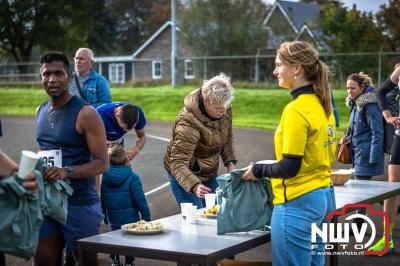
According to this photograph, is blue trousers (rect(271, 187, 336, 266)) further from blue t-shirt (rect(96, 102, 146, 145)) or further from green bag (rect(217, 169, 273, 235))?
blue t-shirt (rect(96, 102, 146, 145))

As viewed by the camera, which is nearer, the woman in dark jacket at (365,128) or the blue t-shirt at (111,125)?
the blue t-shirt at (111,125)

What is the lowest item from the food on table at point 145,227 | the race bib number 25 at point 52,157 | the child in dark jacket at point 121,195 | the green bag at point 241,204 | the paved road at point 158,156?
the paved road at point 158,156

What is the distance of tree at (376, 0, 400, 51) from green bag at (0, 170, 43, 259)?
40.3 m

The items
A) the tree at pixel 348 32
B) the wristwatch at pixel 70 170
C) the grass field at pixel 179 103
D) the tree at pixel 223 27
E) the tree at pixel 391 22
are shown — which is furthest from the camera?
the tree at pixel 223 27

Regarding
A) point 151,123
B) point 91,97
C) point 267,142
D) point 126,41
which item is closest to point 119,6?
point 126,41

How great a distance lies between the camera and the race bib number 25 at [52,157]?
570 centimetres

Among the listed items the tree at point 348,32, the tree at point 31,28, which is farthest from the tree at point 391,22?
the tree at point 31,28

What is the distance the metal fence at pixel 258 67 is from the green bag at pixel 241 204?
86.3 ft

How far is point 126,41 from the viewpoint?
92.1 meters

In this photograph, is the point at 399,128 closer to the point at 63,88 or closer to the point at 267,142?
the point at 63,88

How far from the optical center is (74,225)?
19.1 ft

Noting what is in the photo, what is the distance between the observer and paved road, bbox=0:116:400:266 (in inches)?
337

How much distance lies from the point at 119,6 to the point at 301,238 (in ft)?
298

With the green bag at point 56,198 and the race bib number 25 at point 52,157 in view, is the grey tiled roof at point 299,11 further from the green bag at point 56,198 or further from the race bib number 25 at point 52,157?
the green bag at point 56,198
